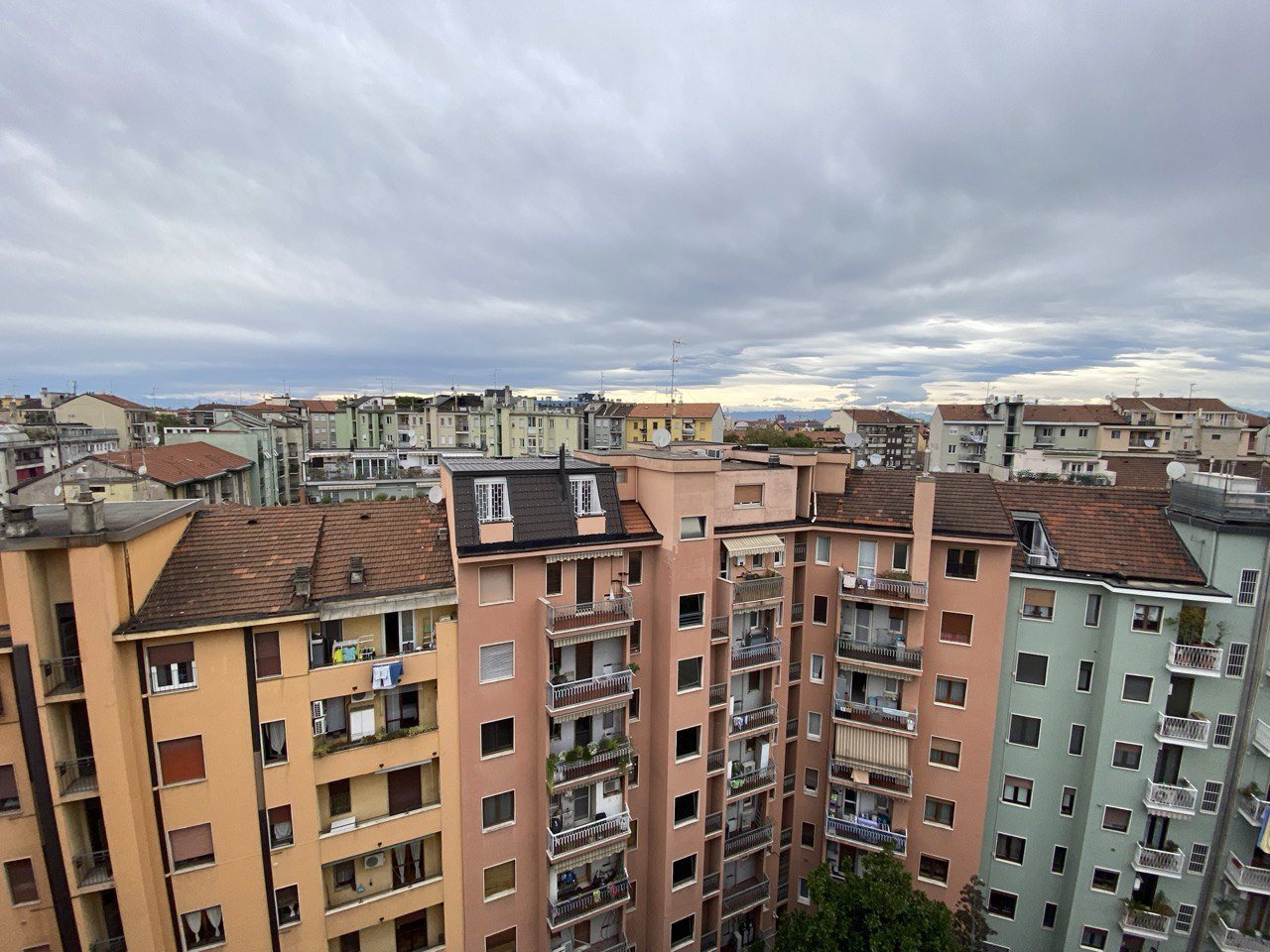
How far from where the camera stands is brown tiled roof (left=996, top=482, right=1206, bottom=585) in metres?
22.6

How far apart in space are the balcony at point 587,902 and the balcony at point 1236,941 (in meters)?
22.7

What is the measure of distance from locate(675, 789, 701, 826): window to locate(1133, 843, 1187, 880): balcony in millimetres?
17531

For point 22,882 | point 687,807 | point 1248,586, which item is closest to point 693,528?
point 687,807

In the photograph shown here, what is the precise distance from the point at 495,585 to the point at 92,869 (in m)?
13.5

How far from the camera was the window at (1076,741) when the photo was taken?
23453mm

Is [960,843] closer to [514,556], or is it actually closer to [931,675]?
[931,675]

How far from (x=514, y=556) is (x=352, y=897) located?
12.9 meters

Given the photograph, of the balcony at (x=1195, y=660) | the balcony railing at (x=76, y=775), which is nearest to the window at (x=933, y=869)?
the balcony at (x=1195, y=660)

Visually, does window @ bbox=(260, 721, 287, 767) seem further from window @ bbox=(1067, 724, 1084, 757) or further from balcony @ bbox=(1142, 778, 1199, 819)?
balcony @ bbox=(1142, 778, 1199, 819)

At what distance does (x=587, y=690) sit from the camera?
2070 centimetres

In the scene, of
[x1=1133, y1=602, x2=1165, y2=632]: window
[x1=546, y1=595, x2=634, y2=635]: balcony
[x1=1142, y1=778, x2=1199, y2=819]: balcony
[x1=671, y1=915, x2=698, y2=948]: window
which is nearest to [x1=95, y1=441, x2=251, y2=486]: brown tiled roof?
[x1=546, y1=595, x2=634, y2=635]: balcony

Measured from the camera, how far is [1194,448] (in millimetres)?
73250

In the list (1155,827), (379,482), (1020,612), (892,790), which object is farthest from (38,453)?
(1155,827)

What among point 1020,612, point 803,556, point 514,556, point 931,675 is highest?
point 514,556
